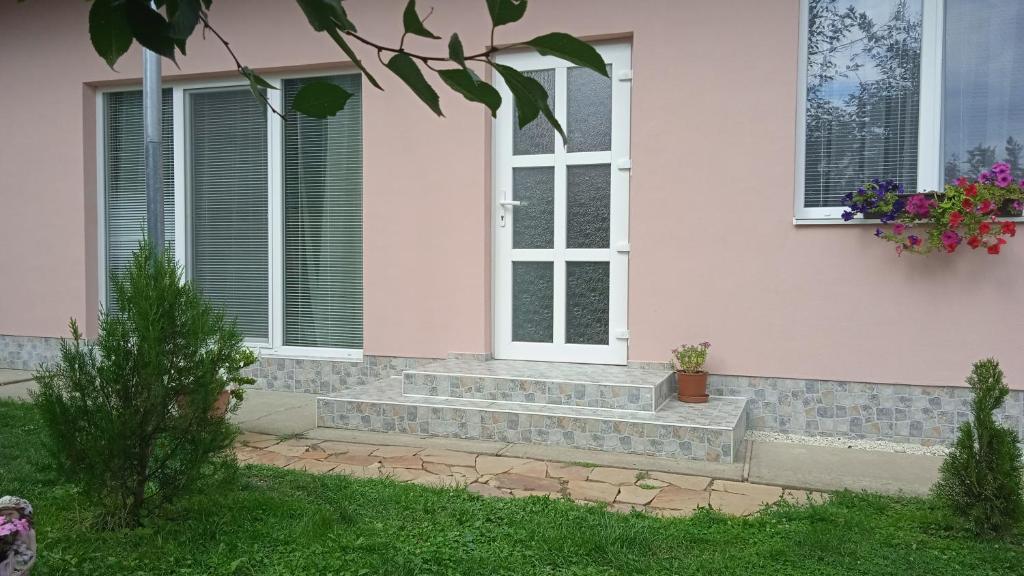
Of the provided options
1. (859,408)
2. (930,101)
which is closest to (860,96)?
(930,101)

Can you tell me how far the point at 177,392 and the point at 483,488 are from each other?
1449 mm

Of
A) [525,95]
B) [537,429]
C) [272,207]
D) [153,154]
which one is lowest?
[537,429]

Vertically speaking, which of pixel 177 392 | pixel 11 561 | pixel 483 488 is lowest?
pixel 483 488

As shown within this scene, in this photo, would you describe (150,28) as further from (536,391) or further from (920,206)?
(920,206)

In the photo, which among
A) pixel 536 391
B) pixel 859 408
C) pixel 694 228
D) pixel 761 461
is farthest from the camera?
pixel 694 228

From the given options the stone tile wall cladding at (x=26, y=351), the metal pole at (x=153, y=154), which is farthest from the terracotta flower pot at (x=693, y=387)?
the stone tile wall cladding at (x=26, y=351)

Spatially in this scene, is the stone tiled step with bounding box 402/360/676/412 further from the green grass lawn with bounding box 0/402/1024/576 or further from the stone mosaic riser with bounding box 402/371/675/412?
the green grass lawn with bounding box 0/402/1024/576

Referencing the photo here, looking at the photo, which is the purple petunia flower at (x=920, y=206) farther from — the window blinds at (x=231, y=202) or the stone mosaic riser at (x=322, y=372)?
A: the window blinds at (x=231, y=202)

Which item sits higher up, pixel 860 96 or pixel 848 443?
pixel 860 96

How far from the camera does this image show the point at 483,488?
3.65m

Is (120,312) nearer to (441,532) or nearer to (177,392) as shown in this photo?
(177,392)

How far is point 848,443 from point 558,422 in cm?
179

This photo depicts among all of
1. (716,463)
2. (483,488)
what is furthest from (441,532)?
(716,463)

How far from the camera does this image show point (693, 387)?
15.7 feet
